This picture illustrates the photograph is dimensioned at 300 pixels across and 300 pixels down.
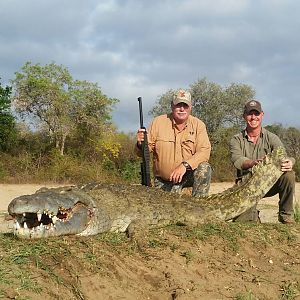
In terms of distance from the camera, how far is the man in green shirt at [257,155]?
695cm

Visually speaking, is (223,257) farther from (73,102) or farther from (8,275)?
(73,102)

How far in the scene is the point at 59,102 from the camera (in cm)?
2223

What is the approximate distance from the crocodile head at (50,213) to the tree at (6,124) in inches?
718

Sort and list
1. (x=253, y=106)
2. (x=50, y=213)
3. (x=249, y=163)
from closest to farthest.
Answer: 1. (x=50, y=213)
2. (x=249, y=163)
3. (x=253, y=106)

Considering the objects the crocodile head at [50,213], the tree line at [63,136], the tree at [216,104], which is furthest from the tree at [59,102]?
the crocodile head at [50,213]

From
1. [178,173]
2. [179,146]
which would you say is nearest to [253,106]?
[179,146]

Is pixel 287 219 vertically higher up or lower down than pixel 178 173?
lower down

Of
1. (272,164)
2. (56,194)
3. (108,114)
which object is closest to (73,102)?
(108,114)

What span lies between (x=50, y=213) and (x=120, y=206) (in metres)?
1.23

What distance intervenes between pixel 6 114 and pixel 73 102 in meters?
3.17

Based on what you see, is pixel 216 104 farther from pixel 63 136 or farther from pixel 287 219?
pixel 287 219

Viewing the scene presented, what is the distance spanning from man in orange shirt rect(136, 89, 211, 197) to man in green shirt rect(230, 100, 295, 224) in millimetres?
532

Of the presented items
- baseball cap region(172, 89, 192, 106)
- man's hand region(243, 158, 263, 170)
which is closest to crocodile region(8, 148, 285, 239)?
man's hand region(243, 158, 263, 170)

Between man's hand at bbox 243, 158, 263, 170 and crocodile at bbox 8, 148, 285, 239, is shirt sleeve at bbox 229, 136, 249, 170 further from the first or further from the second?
crocodile at bbox 8, 148, 285, 239
